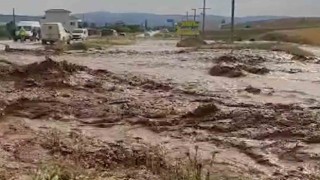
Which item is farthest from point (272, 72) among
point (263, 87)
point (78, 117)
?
point (78, 117)

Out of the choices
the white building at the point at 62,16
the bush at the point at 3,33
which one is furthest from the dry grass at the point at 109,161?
the white building at the point at 62,16

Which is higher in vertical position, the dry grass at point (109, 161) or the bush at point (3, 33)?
the dry grass at point (109, 161)

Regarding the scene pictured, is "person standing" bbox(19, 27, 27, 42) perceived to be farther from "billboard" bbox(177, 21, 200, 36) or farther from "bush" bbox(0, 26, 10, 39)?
"bush" bbox(0, 26, 10, 39)

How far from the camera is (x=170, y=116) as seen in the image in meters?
12.2

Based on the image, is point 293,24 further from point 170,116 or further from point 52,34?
point 170,116

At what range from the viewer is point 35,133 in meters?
10.3

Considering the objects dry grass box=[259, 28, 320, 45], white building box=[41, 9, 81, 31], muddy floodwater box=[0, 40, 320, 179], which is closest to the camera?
muddy floodwater box=[0, 40, 320, 179]

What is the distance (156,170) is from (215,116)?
15.0 feet

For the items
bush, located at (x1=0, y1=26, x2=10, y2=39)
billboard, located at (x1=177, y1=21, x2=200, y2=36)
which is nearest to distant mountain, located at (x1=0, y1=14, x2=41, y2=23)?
bush, located at (x1=0, y1=26, x2=10, y2=39)

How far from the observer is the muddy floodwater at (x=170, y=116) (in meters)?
8.65

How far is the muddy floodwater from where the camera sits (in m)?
8.65

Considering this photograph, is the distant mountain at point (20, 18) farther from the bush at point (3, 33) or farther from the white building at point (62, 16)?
the bush at point (3, 33)

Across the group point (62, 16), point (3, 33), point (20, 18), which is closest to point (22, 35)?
point (3, 33)

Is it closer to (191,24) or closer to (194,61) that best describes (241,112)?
(194,61)
